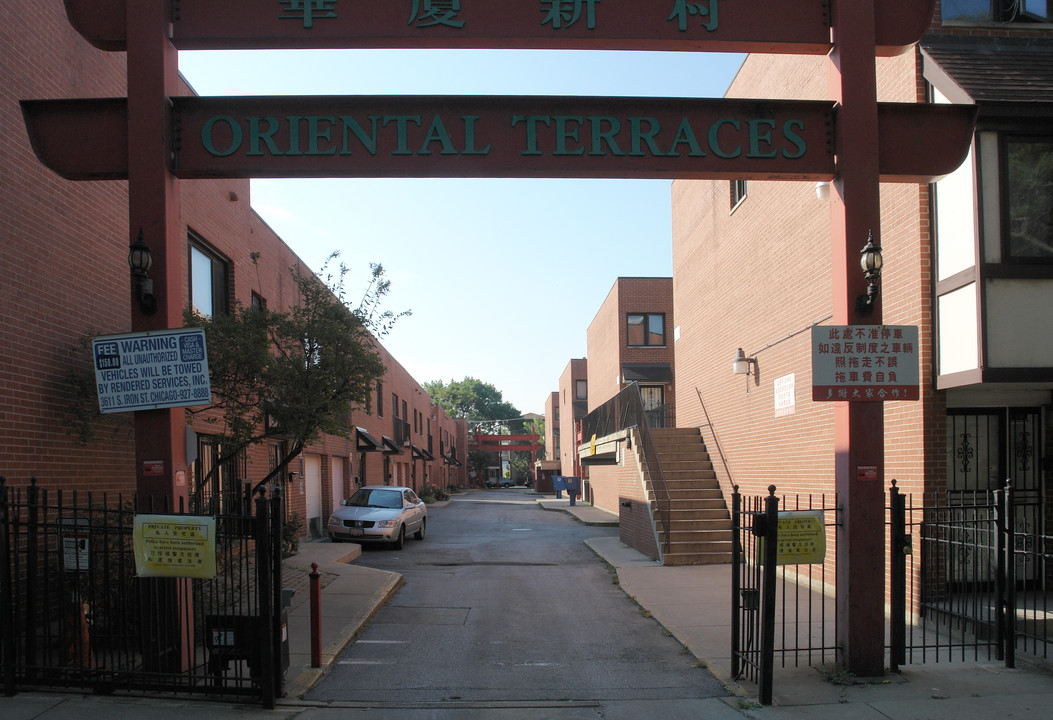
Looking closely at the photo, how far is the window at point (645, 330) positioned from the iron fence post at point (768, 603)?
2587 centimetres

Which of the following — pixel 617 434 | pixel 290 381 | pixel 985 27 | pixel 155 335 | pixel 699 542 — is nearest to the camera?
pixel 155 335

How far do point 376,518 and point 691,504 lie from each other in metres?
7.13

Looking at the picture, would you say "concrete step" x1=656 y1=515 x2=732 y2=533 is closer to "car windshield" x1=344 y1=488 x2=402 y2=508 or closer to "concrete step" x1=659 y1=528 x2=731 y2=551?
"concrete step" x1=659 y1=528 x2=731 y2=551

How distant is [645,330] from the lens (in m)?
32.5

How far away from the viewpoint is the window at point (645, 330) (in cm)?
3244

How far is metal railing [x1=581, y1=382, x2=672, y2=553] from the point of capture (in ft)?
49.5

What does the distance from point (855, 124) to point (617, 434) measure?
13807mm

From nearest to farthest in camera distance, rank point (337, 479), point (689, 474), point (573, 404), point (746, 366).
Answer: point (746, 366) → point (689, 474) → point (337, 479) → point (573, 404)

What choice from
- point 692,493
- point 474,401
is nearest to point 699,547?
point 692,493

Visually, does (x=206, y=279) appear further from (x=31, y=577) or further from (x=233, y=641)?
(x=233, y=641)

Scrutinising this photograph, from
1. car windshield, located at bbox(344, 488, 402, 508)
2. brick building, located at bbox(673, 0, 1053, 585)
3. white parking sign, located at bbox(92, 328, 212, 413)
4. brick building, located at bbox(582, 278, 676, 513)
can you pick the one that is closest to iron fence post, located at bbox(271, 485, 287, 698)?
white parking sign, located at bbox(92, 328, 212, 413)

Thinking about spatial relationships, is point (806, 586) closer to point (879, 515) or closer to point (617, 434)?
point (879, 515)

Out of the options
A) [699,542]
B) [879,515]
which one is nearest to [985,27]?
[879,515]

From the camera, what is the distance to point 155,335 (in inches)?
263
